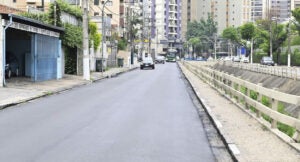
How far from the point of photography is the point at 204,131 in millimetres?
13352

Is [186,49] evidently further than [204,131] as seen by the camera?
Yes

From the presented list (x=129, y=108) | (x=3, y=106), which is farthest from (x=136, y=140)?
(x=3, y=106)

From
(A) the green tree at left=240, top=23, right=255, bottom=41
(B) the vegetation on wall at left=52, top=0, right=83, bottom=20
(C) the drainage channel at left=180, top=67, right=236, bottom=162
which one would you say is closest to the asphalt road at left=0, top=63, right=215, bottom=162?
(C) the drainage channel at left=180, top=67, right=236, bottom=162

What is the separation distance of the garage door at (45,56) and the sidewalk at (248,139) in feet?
62.6

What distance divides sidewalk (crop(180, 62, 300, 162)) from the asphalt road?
551mm

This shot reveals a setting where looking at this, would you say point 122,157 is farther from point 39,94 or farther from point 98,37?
point 98,37

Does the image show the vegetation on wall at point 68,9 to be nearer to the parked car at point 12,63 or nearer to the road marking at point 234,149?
the parked car at point 12,63

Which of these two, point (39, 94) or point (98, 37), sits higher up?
point (98, 37)

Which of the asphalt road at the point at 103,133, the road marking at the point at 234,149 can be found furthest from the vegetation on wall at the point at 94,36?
the road marking at the point at 234,149

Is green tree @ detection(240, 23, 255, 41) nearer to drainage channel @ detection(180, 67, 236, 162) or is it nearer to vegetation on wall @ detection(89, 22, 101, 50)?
vegetation on wall @ detection(89, 22, 101, 50)

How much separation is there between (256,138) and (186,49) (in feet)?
575

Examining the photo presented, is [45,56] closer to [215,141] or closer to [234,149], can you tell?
[215,141]

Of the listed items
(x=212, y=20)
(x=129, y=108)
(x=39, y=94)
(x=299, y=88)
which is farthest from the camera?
(x=212, y=20)

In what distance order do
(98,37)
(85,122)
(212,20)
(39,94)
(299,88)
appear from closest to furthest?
(85,122) < (39,94) < (299,88) < (98,37) < (212,20)
